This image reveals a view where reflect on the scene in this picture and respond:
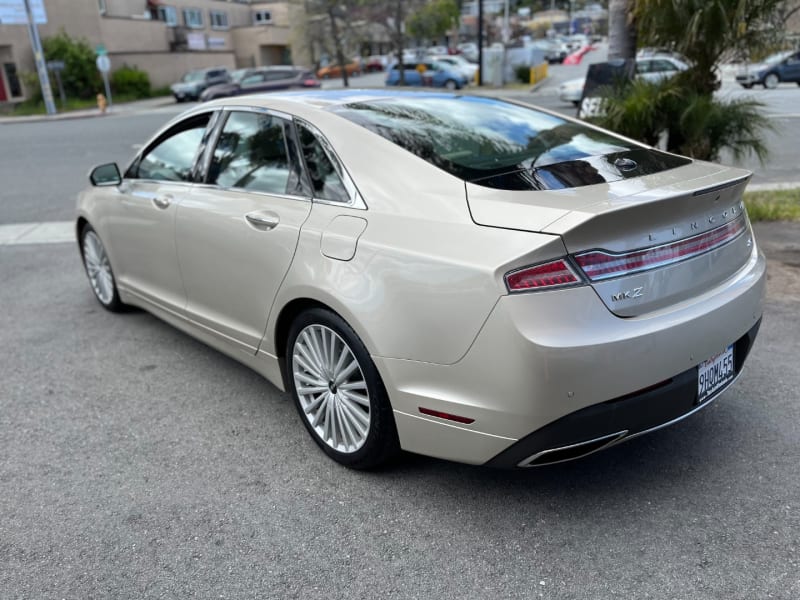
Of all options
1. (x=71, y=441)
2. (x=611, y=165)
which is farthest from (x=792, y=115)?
(x=71, y=441)

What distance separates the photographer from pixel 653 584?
2.41 metres

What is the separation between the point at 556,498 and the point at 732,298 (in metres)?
1.06

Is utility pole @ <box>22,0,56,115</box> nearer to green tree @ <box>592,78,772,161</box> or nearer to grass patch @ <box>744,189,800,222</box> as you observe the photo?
green tree @ <box>592,78,772,161</box>

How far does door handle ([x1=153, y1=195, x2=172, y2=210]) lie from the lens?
4154mm

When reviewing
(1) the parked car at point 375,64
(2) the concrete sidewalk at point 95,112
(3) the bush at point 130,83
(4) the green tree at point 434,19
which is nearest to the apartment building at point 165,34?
(3) the bush at point 130,83

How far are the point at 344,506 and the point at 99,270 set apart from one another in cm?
340

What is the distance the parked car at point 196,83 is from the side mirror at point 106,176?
35.1 m

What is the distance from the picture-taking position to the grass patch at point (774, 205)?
7.14 m

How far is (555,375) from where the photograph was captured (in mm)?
2354

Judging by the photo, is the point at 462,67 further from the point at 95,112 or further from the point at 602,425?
the point at 602,425

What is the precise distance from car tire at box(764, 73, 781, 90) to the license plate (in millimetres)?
28193

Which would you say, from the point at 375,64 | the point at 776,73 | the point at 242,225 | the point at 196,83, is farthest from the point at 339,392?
the point at 375,64

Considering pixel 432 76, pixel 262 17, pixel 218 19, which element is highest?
pixel 262 17

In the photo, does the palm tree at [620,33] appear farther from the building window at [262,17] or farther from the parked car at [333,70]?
the building window at [262,17]
